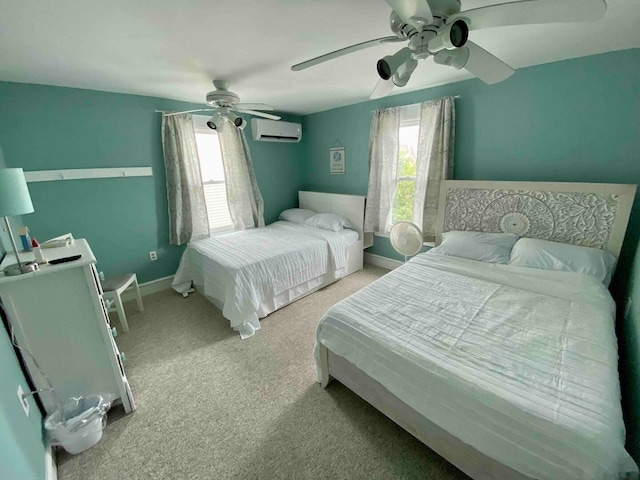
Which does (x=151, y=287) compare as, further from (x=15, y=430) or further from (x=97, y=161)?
(x=15, y=430)

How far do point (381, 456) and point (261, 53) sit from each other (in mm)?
2668

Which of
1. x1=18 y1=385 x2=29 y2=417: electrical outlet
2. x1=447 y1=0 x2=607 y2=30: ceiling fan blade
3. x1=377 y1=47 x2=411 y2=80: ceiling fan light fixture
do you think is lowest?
x1=18 y1=385 x2=29 y2=417: electrical outlet

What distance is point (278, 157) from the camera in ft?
13.8

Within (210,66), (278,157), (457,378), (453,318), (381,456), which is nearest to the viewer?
(457,378)

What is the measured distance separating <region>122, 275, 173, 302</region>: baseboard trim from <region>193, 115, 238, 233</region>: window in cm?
86

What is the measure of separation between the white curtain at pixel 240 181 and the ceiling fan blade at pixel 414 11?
9.86ft

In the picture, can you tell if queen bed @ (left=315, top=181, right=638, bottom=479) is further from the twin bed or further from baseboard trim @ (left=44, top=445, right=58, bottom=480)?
baseboard trim @ (left=44, top=445, right=58, bottom=480)

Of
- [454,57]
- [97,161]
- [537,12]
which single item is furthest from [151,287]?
[537,12]

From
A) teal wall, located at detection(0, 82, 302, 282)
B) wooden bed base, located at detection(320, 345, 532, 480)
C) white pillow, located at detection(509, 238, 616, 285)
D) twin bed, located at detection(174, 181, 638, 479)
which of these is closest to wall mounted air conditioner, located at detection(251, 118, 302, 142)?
teal wall, located at detection(0, 82, 302, 282)

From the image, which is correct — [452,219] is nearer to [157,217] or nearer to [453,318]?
[453,318]

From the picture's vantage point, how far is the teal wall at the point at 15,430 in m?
0.93

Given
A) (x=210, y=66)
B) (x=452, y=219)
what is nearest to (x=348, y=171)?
(x=452, y=219)

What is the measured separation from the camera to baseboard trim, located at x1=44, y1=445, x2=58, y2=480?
1.25 metres

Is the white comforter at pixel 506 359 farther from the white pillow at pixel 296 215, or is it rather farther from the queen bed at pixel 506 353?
the white pillow at pixel 296 215
